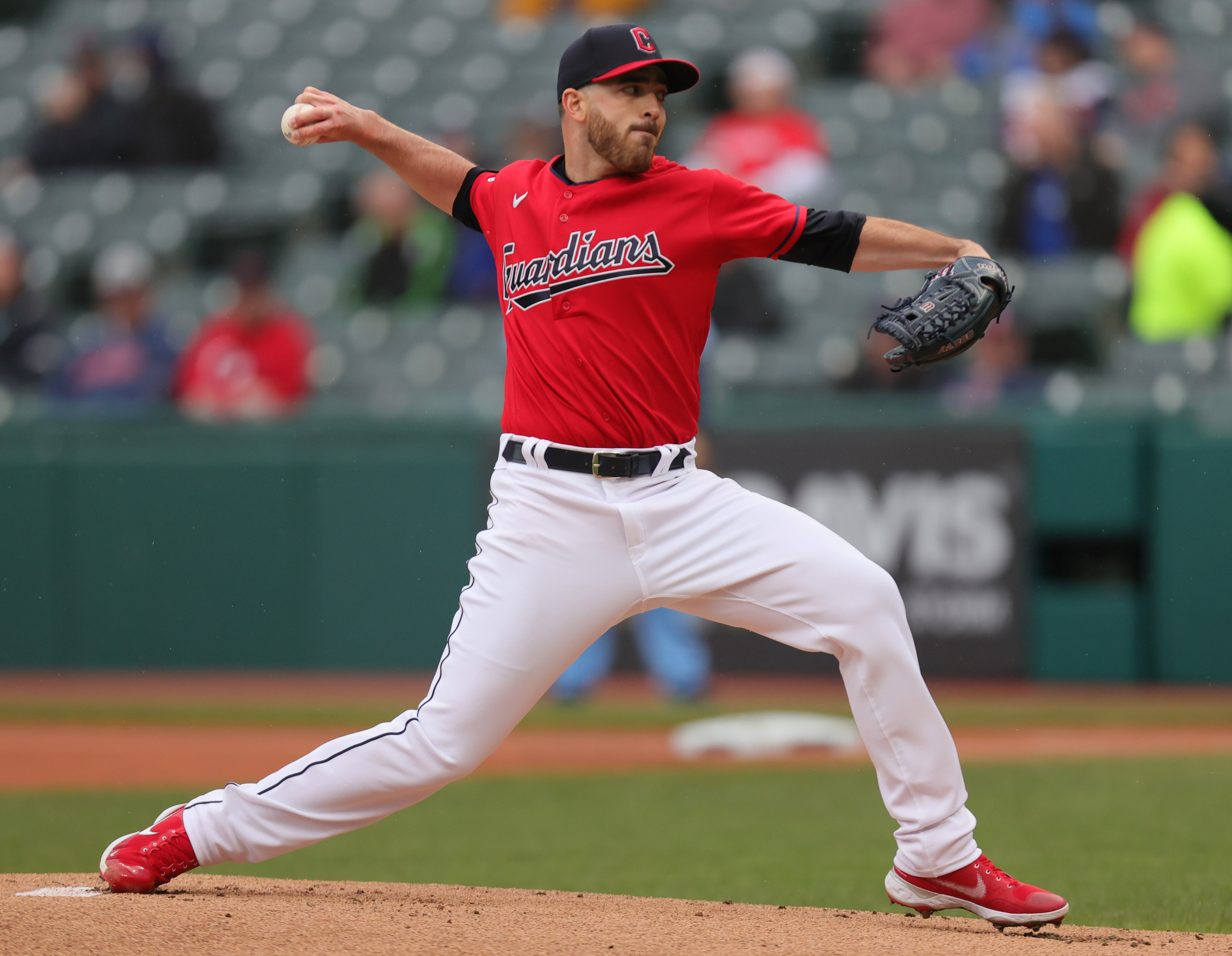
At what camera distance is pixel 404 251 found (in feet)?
36.4

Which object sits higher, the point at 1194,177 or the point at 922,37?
the point at 922,37

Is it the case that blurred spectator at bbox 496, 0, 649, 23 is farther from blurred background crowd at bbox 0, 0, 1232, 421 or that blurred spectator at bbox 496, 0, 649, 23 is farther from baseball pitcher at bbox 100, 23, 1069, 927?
baseball pitcher at bbox 100, 23, 1069, 927

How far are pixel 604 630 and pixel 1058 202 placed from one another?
742 centimetres

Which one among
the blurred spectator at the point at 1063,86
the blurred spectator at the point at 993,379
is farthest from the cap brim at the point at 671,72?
the blurred spectator at the point at 1063,86

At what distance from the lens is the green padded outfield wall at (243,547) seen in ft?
30.7

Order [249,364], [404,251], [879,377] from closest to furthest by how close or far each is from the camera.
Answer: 1. [879,377]
2. [249,364]
3. [404,251]

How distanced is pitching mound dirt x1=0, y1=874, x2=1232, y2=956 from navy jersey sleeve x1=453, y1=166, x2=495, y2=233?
1618 mm

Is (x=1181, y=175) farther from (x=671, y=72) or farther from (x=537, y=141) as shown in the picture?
(x=671, y=72)

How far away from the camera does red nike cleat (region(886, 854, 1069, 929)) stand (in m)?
3.53

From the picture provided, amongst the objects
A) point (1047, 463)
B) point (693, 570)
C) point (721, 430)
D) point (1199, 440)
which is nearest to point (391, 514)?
point (721, 430)

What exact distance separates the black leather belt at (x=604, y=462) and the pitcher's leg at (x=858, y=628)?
Result: 0.14m

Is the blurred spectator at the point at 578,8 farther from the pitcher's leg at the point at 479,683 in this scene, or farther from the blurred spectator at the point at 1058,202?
the pitcher's leg at the point at 479,683

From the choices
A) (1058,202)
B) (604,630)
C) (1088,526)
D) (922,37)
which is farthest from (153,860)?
(922,37)

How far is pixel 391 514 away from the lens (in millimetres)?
9398
